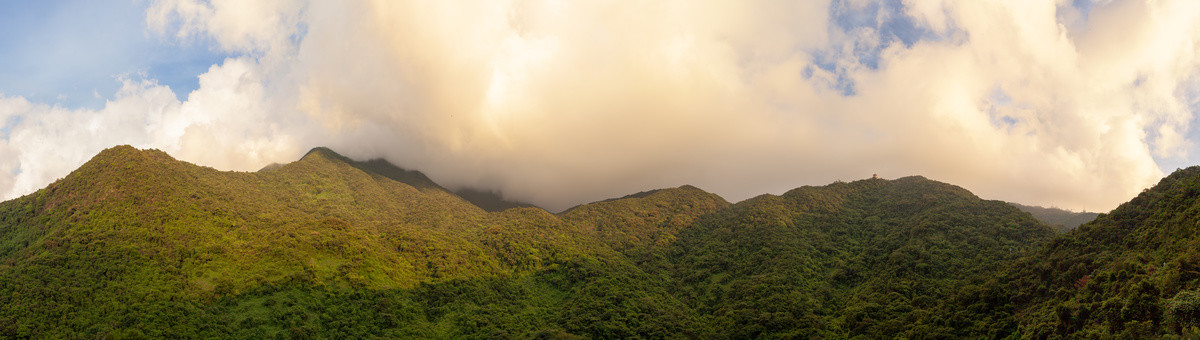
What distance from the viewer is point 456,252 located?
119750mm

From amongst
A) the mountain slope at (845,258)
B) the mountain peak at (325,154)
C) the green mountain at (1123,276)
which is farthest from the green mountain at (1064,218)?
the mountain peak at (325,154)

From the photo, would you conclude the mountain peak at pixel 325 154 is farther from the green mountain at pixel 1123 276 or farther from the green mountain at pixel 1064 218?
the green mountain at pixel 1064 218

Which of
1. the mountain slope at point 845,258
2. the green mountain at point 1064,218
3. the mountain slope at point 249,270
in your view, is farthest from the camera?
the green mountain at point 1064,218

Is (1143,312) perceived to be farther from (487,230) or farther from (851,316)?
(487,230)

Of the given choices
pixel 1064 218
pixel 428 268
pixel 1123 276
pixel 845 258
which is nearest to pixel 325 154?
pixel 428 268

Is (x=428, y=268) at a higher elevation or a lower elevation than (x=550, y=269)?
lower

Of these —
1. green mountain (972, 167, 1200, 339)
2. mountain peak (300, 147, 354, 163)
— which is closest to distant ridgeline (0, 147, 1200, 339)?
green mountain (972, 167, 1200, 339)

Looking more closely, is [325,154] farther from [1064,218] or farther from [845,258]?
[1064,218]

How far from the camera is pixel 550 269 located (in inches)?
4995

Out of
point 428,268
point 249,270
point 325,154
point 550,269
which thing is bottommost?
point 249,270

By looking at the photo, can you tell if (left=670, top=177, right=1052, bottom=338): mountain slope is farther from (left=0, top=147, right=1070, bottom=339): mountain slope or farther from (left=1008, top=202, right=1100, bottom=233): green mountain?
(left=1008, top=202, right=1100, bottom=233): green mountain

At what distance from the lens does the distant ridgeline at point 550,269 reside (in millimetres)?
66875

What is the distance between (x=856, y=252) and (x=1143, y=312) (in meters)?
81.1

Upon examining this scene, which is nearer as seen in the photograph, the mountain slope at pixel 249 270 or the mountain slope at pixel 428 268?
the mountain slope at pixel 249 270
